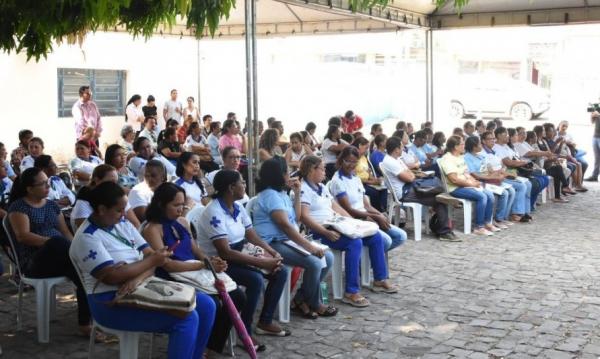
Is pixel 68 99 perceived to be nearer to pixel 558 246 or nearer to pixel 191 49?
pixel 191 49

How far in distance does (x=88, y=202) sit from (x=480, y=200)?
6024 millimetres

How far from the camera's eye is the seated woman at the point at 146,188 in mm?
6787

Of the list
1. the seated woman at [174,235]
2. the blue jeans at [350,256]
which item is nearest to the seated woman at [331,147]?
the blue jeans at [350,256]

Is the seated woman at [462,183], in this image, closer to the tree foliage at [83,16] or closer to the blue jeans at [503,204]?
the blue jeans at [503,204]

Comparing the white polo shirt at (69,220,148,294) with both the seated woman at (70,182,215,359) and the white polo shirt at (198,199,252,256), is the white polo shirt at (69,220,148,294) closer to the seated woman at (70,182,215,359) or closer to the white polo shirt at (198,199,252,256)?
the seated woman at (70,182,215,359)

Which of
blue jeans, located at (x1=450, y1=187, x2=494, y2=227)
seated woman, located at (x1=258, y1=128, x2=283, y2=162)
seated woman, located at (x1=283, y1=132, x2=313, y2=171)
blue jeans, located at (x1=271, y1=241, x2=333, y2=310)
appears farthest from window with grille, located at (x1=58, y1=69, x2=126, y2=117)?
blue jeans, located at (x1=271, y1=241, x2=333, y2=310)

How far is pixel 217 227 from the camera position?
5.61m

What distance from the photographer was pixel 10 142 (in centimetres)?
1541

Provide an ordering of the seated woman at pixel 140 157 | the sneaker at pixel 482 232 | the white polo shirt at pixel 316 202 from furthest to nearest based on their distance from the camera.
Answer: the sneaker at pixel 482 232
the seated woman at pixel 140 157
the white polo shirt at pixel 316 202

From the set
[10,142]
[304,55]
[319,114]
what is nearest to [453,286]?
[10,142]

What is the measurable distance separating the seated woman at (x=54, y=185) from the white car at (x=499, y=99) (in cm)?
2140

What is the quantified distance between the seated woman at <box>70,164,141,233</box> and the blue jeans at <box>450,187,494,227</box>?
5.00 m

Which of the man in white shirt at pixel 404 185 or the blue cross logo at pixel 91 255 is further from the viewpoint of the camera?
the man in white shirt at pixel 404 185

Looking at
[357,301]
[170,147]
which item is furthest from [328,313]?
[170,147]
